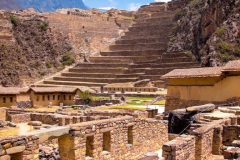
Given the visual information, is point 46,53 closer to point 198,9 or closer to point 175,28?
point 175,28

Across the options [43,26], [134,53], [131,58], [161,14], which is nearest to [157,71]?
[131,58]

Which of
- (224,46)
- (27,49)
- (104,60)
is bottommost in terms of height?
(104,60)

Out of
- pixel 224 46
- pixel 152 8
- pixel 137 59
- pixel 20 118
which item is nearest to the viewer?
pixel 20 118

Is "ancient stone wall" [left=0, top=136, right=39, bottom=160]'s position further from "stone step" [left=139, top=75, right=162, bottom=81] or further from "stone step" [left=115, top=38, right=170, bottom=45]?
"stone step" [left=115, top=38, right=170, bottom=45]

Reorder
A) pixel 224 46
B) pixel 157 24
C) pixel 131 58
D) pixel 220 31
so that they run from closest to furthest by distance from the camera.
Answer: pixel 224 46 < pixel 220 31 < pixel 131 58 < pixel 157 24

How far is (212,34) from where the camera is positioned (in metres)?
49.2

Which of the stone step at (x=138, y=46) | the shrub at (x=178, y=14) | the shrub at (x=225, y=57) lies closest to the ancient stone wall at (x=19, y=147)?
the shrub at (x=225, y=57)

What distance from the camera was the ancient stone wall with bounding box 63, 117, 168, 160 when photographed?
26.6 ft

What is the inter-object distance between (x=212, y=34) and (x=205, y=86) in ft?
105

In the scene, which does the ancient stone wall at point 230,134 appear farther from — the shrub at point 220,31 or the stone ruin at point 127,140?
the shrub at point 220,31

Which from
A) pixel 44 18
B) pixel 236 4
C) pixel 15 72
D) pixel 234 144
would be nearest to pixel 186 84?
pixel 234 144

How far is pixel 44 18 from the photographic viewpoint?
7444 cm

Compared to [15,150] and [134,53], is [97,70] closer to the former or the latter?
[134,53]

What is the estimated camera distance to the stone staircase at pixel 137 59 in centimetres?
5550
